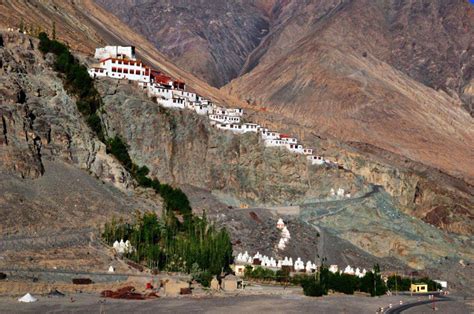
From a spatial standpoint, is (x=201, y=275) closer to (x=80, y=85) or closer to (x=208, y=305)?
(x=208, y=305)

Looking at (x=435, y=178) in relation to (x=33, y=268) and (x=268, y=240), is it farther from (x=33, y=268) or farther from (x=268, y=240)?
(x=33, y=268)

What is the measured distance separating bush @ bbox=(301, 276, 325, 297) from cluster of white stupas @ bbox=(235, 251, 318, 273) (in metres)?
9.48

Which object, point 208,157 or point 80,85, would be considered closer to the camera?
point 80,85

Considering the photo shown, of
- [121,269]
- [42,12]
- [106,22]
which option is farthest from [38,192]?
[106,22]

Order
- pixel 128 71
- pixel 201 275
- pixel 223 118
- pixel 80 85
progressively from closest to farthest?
1. pixel 201 275
2. pixel 80 85
3. pixel 128 71
4. pixel 223 118

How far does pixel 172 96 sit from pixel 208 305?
4675cm

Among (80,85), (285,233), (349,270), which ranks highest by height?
(80,85)

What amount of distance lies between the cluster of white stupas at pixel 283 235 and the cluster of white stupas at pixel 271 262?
4.21m

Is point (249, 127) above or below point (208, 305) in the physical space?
above

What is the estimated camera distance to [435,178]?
16562cm

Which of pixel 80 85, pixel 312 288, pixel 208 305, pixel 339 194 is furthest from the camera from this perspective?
pixel 339 194

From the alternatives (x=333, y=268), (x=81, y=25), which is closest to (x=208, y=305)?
(x=333, y=268)

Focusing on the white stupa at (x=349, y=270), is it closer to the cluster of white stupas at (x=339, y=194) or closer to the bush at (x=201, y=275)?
the bush at (x=201, y=275)

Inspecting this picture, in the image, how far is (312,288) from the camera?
8088 cm
